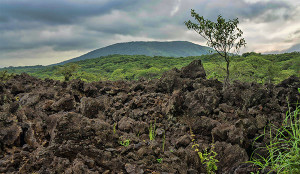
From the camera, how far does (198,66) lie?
1241cm

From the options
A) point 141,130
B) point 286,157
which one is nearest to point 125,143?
point 141,130

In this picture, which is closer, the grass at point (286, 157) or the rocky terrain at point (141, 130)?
the grass at point (286, 157)

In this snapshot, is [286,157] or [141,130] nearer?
[286,157]

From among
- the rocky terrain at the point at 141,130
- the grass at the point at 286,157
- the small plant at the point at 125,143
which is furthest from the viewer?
the small plant at the point at 125,143

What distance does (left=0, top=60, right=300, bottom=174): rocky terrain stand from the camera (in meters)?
4.38

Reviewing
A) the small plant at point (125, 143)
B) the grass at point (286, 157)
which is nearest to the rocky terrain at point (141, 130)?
the small plant at point (125, 143)

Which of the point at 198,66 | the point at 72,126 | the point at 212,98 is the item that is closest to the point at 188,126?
the point at 212,98

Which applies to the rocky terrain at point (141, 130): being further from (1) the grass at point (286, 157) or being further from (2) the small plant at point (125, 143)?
(1) the grass at point (286, 157)

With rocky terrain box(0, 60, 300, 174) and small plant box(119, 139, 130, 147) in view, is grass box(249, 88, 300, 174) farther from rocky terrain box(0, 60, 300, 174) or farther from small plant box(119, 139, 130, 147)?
small plant box(119, 139, 130, 147)

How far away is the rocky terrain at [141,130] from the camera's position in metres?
4.38

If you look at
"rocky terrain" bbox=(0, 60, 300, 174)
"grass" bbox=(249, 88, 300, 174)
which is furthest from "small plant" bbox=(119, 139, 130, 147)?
"grass" bbox=(249, 88, 300, 174)

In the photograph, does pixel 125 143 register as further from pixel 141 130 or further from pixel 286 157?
pixel 286 157

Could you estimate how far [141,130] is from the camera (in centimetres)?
652

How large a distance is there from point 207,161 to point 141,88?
676cm
